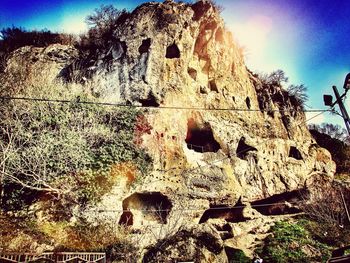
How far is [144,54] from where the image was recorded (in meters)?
16.2

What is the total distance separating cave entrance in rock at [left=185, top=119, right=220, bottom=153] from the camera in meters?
16.7

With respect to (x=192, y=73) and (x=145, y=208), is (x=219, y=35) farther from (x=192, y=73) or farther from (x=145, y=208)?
(x=145, y=208)

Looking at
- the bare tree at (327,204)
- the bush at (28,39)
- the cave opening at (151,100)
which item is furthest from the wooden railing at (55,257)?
the bush at (28,39)

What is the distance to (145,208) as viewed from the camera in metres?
13.1

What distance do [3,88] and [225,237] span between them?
13.6 m

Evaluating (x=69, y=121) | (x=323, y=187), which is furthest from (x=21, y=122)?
(x=323, y=187)

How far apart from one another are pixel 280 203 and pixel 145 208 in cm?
989

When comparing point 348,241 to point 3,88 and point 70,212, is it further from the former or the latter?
point 3,88

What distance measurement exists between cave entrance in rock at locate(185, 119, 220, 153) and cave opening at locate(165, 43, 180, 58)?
14.1ft

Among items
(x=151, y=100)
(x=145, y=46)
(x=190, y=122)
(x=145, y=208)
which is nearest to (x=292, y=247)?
(x=145, y=208)

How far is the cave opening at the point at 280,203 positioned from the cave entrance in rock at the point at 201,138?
14.6 ft

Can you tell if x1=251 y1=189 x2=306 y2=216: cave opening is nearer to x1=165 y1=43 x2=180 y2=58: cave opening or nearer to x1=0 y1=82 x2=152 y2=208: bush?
x1=0 y1=82 x2=152 y2=208: bush

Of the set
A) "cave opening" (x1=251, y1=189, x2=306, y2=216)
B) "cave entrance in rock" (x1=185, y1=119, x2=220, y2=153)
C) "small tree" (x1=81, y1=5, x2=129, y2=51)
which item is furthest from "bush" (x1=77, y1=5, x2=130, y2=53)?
"cave opening" (x1=251, y1=189, x2=306, y2=216)

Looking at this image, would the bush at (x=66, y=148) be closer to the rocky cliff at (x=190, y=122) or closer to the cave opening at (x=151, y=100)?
the rocky cliff at (x=190, y=122)
